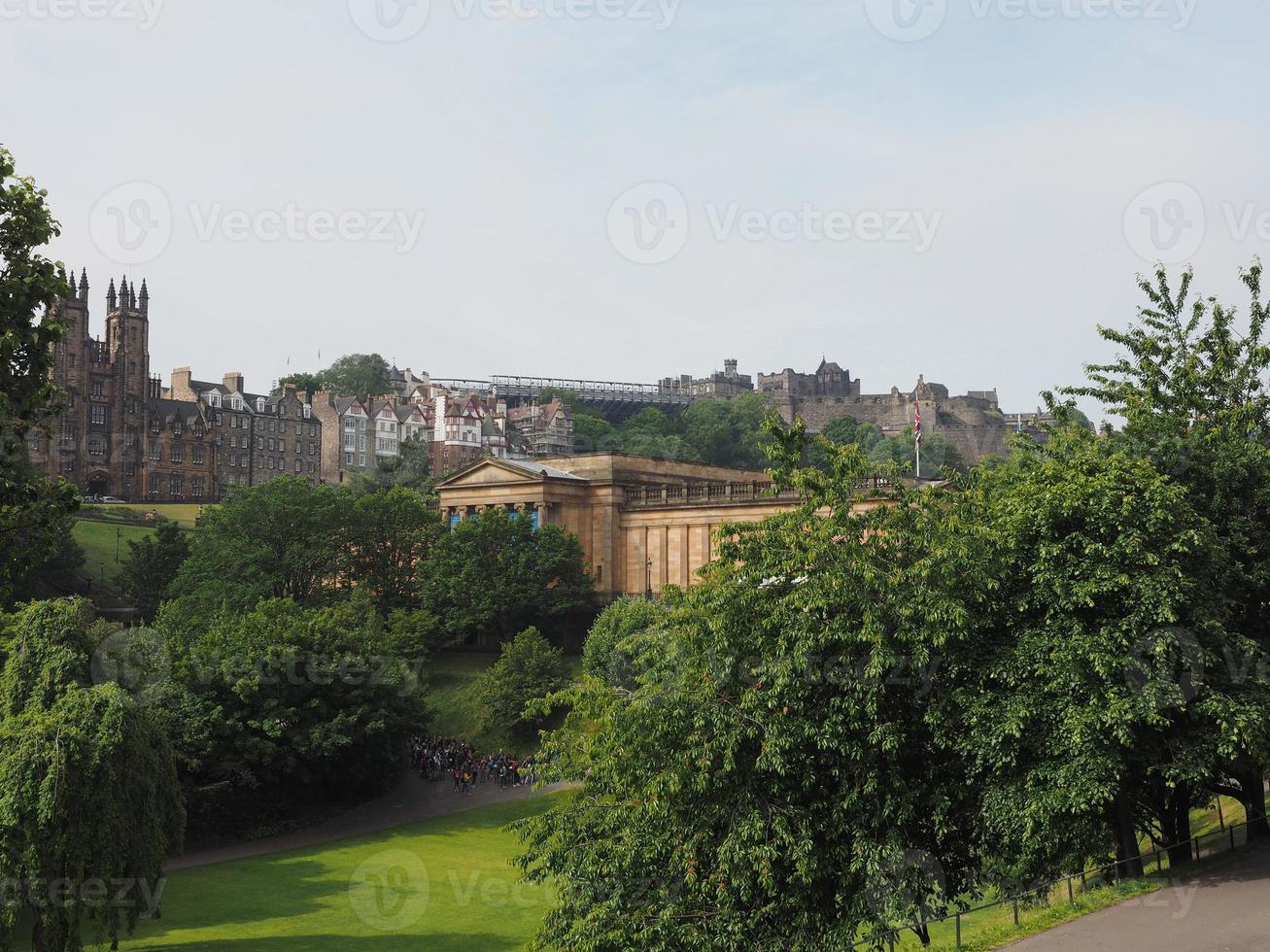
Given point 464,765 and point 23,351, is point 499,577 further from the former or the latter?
point 23,351

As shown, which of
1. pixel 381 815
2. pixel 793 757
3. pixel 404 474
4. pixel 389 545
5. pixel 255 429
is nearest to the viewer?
pixel 793 757

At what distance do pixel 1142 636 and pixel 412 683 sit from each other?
40491mm

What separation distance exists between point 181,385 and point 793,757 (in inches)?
5846

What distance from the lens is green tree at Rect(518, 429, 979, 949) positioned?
2275 centimetres

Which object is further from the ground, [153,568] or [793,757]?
[153,568]

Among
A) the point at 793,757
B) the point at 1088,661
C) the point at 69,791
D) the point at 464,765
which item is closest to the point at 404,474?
the point at 464,765

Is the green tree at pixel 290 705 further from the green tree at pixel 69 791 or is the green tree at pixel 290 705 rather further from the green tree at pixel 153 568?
the green tree at pixel 153 568

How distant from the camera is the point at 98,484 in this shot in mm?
138875

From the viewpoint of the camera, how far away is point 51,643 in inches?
1151

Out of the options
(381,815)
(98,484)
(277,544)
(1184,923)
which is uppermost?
(98,484)

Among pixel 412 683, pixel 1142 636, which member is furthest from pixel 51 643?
pixel 412 683

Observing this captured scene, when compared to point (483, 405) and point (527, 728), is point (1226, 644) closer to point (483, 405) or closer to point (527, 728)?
point (527, 728)

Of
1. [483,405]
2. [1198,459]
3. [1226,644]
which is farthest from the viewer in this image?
[483,405]

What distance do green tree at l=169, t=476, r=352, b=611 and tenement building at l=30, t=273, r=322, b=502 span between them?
159ft
